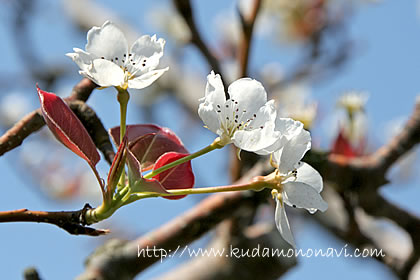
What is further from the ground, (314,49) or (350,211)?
(314,49)

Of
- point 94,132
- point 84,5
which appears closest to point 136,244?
point 94,132

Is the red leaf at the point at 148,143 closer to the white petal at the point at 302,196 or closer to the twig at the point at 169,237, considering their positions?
the white petal at the point at 302,196

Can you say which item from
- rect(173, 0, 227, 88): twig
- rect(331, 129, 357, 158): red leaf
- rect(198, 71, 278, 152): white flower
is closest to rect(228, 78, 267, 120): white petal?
rect(198, 71, 278, 152): white flower

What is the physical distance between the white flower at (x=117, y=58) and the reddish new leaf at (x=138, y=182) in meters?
0.10

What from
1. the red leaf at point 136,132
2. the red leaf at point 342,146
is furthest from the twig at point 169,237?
the red leaf at point 136,132

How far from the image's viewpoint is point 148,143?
2.09 ft

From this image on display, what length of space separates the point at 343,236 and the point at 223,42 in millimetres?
1966

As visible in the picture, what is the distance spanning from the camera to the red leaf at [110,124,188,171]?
2.08ft

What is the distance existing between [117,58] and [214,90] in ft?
0.42

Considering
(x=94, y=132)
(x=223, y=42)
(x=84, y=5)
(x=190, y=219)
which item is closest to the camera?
(x=94, y=132)

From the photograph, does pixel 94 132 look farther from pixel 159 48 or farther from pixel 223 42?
pixel 223 42

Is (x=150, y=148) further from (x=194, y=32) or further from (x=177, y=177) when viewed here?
(x=194, y=32)

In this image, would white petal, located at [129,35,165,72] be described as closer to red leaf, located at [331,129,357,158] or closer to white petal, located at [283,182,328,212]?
white petal, located at [283,182,328,212]

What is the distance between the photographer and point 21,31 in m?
2.18
